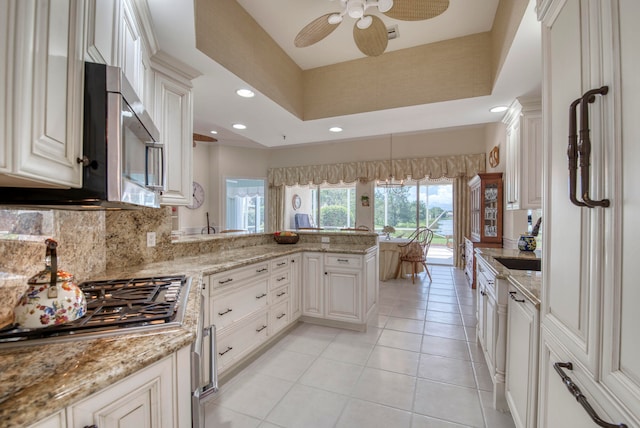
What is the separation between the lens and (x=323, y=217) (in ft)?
26.5

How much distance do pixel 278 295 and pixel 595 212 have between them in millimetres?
2364

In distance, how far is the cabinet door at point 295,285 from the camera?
2905 millimetres

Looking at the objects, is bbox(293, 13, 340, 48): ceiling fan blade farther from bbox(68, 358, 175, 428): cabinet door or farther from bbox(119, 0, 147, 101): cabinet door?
bbox(68, 358, 175, 428): cabinet door

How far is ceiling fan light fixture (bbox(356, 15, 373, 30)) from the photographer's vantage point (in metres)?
1.99

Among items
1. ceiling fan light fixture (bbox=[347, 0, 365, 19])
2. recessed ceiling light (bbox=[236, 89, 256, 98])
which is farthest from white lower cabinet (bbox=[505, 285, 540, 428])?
recessed ceiling light (bbox=[236, 89, 256, 98])

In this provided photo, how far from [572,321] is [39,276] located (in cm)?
175

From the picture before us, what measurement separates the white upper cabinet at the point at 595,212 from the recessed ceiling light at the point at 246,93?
7.26 ft

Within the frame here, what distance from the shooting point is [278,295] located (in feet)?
8.82

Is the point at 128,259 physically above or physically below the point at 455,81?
below

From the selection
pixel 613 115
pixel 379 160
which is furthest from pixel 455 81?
pixel 379 160

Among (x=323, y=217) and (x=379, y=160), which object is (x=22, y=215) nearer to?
(x=379, y=160)

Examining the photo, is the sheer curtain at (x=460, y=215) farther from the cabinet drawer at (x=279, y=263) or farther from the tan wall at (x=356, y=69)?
the cabinet drawer at (x=279, y=263)

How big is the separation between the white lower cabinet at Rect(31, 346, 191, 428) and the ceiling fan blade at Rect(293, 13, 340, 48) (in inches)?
86.0

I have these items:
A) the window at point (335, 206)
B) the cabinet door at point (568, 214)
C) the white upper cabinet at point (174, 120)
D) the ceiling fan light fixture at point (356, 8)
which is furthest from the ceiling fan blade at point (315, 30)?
the window at point (335, 206)
